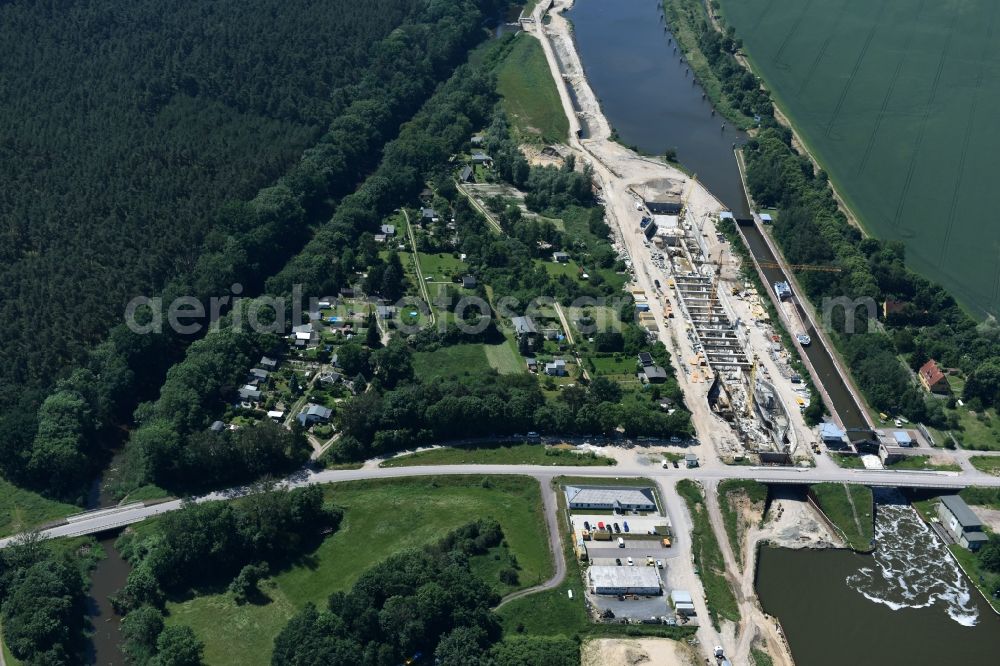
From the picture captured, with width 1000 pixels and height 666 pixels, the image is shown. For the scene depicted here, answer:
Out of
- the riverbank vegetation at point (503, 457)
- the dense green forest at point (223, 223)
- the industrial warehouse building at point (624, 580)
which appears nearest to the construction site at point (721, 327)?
the riverbank vegetation at point (503, 457)

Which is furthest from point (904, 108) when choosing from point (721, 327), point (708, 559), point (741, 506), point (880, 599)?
point (708, 559)

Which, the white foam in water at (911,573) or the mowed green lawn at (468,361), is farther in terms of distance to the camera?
the mowed green lawn at (468,361)

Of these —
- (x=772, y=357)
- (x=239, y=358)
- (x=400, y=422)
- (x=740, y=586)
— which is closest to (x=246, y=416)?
(x=239, y=358)

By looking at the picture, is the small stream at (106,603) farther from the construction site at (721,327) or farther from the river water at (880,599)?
the construction site at (721,327)

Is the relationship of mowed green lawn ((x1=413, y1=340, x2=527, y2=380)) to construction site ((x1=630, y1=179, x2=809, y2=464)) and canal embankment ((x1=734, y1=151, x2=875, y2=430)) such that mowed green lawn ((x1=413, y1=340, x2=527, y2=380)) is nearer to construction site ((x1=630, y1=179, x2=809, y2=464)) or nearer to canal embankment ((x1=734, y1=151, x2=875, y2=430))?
construction site ((x1=630, y1=179, x2=809, y2=464))

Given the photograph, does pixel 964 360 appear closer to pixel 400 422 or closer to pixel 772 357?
pixel 772 357

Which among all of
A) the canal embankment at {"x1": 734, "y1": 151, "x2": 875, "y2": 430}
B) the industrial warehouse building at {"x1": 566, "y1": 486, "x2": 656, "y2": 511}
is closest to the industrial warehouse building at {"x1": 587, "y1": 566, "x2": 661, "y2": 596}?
the industrial warehouse building at {"x1": 566, "y1": 486, "x2": 656, "y2": 511}

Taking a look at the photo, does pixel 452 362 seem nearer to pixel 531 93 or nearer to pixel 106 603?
pixel 106 603
